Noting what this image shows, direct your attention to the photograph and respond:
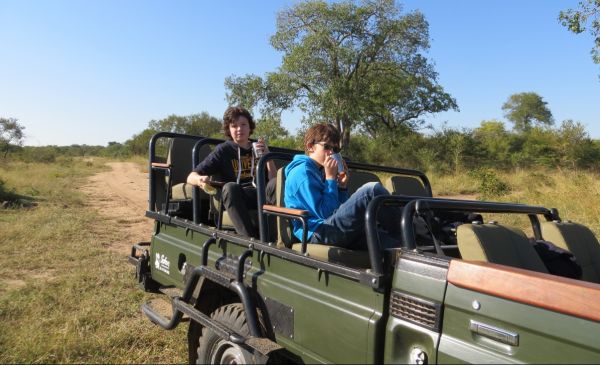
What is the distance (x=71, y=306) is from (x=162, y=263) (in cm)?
136

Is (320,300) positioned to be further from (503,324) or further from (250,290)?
(503,324)

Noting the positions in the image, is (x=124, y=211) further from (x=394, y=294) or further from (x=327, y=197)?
(x=394, y=294)

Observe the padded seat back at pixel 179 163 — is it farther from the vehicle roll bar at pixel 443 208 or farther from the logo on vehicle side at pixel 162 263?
the vehicle roll bar at pixel 443 208

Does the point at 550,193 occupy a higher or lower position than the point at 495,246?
lower

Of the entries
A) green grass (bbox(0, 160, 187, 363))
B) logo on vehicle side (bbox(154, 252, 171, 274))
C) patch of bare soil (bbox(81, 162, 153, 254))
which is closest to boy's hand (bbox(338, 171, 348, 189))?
logo on vehicle side (bbox(154, 252, 171, 274))

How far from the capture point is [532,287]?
1562 millimetres

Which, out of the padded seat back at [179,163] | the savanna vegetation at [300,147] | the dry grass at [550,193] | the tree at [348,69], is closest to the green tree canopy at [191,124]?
the savanna vegetation at [300,147]

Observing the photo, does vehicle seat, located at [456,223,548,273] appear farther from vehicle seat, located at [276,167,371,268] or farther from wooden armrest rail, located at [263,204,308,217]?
wooden armrest rail, located at [263,204,308,217]

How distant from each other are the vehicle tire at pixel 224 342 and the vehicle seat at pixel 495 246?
119 cm

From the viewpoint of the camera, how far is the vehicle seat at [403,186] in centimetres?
394

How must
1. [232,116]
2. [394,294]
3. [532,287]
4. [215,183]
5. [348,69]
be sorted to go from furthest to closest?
[348,69] → [232,116] → [215,183] → [394,294] → [532,287]

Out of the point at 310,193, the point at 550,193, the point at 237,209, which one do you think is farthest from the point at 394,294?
the point at 550,193

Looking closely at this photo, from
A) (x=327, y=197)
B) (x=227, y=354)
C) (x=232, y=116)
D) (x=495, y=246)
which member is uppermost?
(x=232, y=116)

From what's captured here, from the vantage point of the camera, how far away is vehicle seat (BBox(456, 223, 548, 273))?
2100 millimetres
